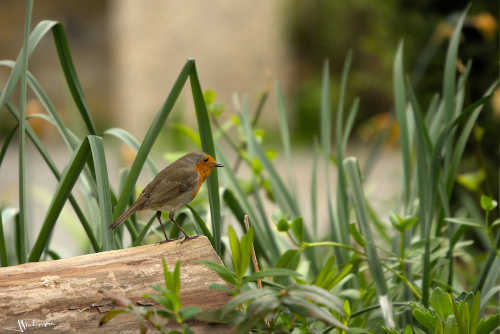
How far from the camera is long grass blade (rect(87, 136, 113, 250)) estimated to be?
3.41ft

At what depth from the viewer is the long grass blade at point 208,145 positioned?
1.09m

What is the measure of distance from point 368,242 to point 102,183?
537 millimetres

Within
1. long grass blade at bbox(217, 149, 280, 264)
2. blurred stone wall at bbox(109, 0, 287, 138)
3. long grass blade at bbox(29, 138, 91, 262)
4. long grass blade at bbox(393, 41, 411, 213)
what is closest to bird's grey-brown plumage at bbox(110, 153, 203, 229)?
long grass blade at bbox(29, 138, 91, 262)

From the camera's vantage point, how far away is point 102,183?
1.04 m

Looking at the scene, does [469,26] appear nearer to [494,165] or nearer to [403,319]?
[494,165]

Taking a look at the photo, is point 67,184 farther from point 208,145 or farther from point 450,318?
point 450,318

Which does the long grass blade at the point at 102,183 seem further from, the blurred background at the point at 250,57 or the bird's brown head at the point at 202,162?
the blurred background at the point at 250,57

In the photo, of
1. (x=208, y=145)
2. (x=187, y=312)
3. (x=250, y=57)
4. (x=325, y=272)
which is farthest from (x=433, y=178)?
(x=250, y=57)

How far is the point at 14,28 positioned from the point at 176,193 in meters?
14.8

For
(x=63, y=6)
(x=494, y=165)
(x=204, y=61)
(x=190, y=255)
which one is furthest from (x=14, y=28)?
(x=190, y=255)

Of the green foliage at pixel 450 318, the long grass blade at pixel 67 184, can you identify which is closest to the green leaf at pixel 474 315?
the green foliage at pixel 450 318

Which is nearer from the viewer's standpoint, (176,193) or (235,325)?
(235,325)

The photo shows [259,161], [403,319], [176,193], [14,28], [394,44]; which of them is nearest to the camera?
[176,193]

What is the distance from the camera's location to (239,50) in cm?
827
